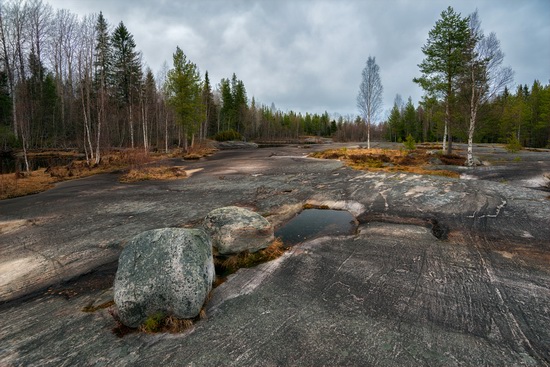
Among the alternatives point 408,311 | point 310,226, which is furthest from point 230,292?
point 310,226

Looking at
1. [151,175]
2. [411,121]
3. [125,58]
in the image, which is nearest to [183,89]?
[125,58]

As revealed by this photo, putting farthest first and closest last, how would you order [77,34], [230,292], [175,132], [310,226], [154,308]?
[175,132] < [77,34] < [310,226] < [230,292] < [154,308]

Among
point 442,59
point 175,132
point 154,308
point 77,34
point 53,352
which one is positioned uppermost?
point 77,34

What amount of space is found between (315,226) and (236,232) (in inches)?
112

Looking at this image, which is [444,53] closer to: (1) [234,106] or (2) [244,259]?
Result: (2) [244,259]

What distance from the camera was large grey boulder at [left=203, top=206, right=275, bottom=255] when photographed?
19.5 feet

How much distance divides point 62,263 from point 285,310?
558 centimetres

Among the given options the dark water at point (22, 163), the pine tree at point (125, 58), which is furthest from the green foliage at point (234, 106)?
the dark water at point (22, 163)

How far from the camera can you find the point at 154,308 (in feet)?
12.6

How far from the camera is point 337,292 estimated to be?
4.50m

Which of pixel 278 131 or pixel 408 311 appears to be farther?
pixel 278 131

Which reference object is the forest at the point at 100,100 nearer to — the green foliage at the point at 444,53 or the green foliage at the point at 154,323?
the green foliage at the point at 444,53

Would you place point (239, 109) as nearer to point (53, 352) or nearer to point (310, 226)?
point (310, 226)

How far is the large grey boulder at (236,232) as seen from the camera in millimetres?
5957
